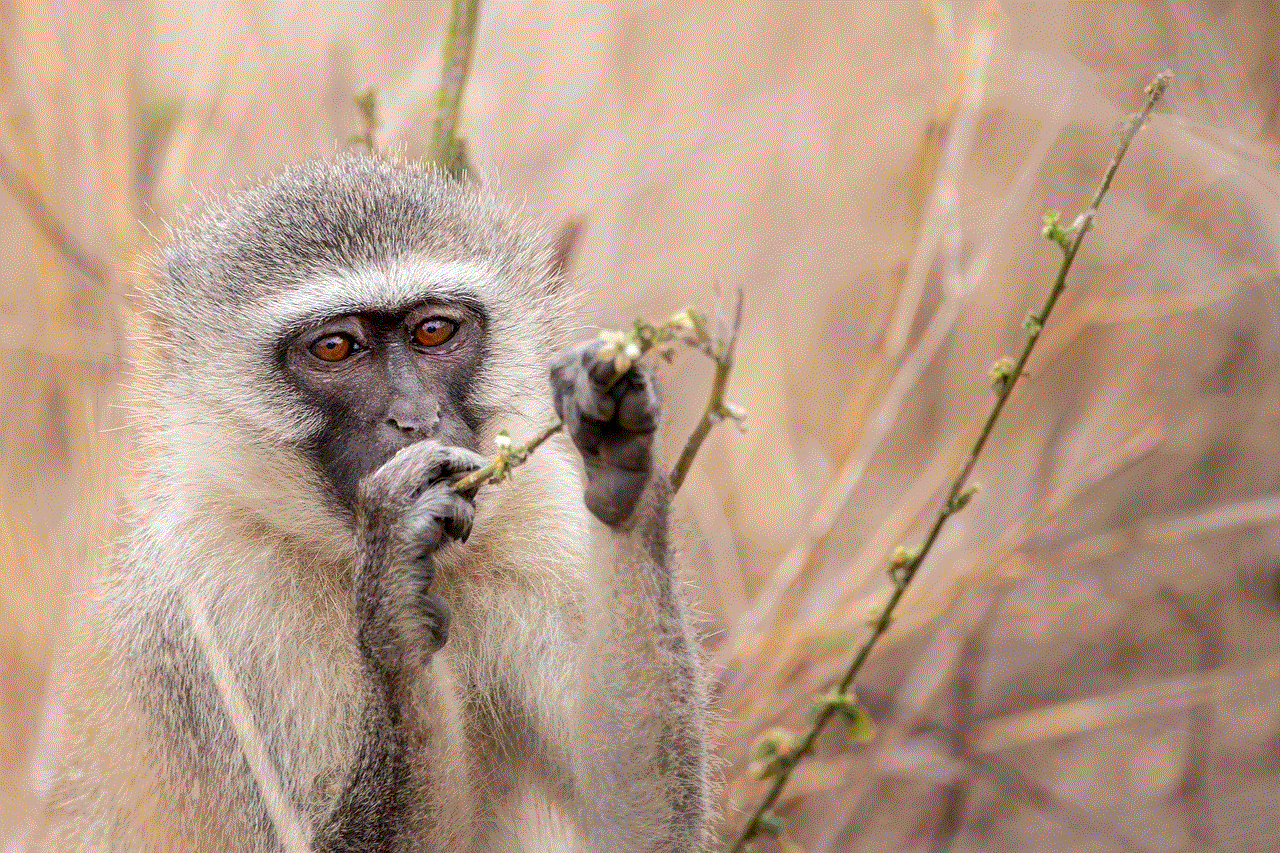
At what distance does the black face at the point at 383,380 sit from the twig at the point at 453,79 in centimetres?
97

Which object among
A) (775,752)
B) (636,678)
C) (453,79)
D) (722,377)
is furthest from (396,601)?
(453,79)

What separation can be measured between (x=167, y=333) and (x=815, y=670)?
254 centimetres

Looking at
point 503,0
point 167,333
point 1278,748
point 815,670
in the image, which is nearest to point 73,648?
point 167,333

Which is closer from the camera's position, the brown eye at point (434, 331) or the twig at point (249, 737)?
the twig at point (249, 737)

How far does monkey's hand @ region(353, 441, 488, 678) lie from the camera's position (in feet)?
8.73

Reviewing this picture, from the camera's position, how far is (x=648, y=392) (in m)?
2.45

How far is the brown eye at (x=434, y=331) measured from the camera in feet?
10.5

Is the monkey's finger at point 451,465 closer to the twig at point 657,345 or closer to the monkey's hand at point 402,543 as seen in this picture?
the monkey's hand at point 402,543

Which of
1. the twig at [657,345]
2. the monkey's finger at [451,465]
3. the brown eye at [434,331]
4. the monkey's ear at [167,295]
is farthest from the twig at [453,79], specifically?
the twig at [657,345]

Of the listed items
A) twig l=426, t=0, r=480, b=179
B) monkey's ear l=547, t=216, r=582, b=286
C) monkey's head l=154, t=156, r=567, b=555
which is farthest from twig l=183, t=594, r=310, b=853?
Result: twig l=426, t=0, r=480, b=179

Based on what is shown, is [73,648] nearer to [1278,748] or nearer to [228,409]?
[228,409]

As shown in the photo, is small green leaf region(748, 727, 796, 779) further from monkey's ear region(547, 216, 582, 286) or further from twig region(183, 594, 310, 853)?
monkey's ear region(547, 216, 582, 286)

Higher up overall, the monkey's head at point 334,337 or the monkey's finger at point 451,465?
the monkey's head at point 334,337

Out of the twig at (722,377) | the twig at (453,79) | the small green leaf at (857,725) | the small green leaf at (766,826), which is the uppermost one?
the twig at (453,79)
